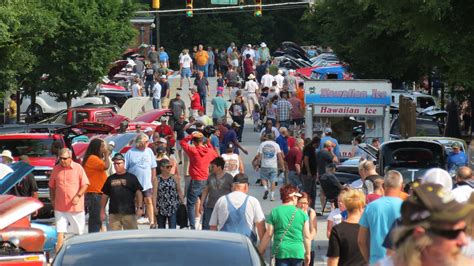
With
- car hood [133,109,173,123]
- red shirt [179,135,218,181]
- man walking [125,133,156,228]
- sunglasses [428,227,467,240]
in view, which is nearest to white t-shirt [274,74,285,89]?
car hood [133,109,173,123]

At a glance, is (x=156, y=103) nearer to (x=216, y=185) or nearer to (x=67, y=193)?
(x=216, y=185)

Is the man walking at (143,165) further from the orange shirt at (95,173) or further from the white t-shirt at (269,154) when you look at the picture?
the white t-shirt at (269,154)

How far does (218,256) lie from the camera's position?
8188 mm

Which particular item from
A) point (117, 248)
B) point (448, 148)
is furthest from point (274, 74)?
point (117, 248)

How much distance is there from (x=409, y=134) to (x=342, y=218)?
2239 centimetres

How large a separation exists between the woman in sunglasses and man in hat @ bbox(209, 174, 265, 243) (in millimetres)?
3901

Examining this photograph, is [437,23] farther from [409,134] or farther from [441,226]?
[441,226]

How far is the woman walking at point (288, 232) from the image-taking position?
43.1 feet

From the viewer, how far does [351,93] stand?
105 feet

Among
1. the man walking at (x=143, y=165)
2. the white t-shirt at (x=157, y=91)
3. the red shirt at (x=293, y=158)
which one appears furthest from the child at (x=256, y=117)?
the man walking at (x=143, y=165)

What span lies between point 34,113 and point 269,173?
916 inches

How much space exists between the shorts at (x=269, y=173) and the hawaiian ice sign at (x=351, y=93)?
659 cm

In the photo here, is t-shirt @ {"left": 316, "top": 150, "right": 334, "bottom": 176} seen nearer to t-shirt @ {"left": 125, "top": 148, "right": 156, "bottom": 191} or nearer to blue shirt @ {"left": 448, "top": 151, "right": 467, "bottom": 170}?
blue shirt @ {"left": 448, "top": 151, "right": 467, "bottom": 170}

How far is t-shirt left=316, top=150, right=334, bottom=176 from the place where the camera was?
23.9 meters
